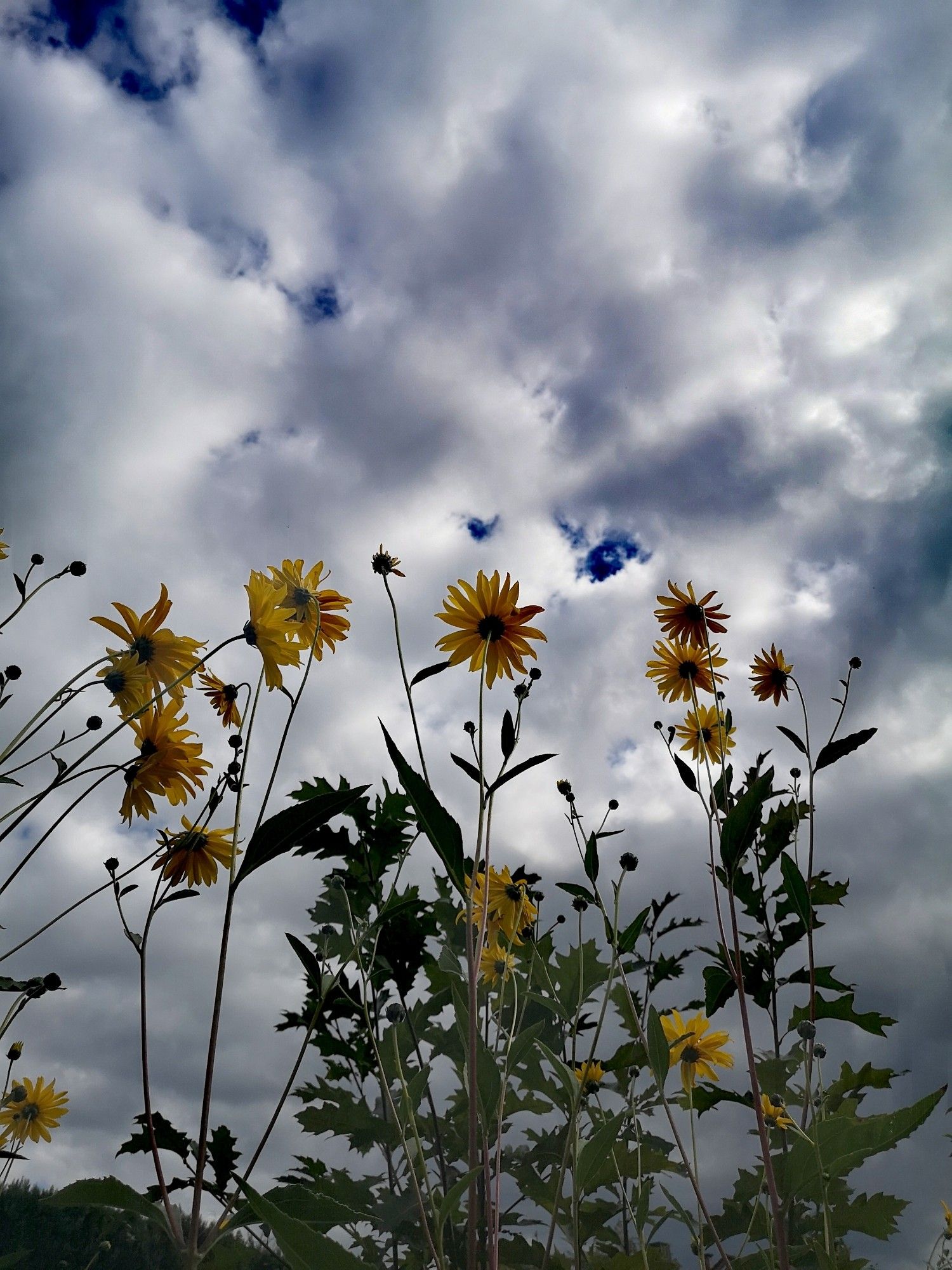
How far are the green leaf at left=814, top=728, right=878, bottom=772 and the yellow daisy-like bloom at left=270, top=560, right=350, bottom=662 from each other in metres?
0.99

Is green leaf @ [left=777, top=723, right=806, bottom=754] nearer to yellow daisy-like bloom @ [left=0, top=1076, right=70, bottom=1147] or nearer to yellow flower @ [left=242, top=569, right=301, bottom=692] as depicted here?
yellow flower @ [left=242, top=569, right=301, bottom=692]

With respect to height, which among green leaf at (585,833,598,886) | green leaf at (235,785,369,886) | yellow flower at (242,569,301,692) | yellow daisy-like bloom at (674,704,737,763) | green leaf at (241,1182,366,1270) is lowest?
green leaf at (241,1182,366,1270)

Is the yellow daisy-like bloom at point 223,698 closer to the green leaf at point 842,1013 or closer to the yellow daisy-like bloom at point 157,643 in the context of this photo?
the yellow daisy-like bloom at point 157,643

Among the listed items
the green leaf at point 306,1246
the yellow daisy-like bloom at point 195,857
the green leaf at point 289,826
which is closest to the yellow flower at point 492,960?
the yellow daisy-like bloom at point 195,857

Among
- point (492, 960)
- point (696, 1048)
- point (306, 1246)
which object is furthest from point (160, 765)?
point (696, 1048)

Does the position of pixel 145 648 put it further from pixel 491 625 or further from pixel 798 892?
pixel 798 892

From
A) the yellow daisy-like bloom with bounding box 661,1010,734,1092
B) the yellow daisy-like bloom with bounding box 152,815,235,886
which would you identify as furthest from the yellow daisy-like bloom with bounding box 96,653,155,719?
the yellow daisy-like bloom with bounding box 661,1010,734,1092

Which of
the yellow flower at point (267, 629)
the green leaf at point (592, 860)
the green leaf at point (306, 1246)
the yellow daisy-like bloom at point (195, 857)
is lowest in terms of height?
the green leaf at point (306, 1246)

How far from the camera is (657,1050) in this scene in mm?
1227

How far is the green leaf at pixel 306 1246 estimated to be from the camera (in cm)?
78

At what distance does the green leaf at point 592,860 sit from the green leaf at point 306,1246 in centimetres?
91

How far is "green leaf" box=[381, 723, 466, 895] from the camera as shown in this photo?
40.1 inches

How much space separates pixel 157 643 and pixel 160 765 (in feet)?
0.72

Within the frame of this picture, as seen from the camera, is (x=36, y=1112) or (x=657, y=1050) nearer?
(x=657, y=1050)
